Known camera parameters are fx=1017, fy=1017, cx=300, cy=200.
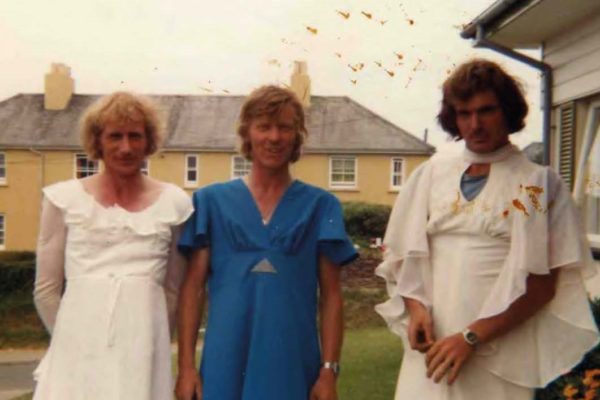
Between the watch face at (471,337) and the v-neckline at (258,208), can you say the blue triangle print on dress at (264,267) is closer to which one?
the v-neckline at (258,208)

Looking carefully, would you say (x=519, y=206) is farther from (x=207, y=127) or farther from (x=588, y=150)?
(x=207, y=127)

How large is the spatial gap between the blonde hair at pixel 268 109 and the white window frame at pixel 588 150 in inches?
214

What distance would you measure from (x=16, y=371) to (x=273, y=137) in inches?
531

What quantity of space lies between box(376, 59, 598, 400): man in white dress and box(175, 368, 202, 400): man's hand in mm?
750

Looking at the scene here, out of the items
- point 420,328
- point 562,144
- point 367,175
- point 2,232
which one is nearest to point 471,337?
point 420,328

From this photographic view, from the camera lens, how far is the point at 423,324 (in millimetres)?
3480

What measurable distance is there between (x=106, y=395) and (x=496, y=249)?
4.73 feet

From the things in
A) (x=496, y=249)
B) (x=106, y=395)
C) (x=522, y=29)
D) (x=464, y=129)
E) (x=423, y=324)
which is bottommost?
(x=106, y=395)

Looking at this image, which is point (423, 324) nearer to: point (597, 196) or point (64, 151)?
point (597, 196)

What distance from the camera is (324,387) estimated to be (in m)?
3.61

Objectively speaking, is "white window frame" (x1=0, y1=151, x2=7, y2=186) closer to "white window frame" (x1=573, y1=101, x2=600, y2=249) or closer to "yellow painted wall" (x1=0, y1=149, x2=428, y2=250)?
"yellow painted wall" (x1=0, y1=149, x2=428, y2=250)

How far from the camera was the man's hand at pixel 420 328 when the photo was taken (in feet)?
11.4

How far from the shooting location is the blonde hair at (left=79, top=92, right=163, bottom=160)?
3.65 metres

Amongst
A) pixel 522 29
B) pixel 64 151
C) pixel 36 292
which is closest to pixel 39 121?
pixel 64 151
